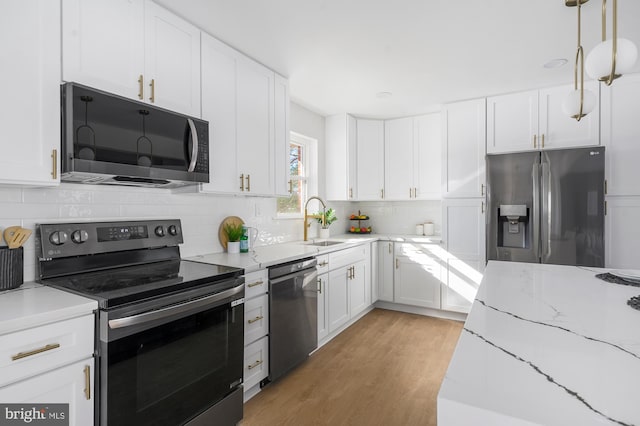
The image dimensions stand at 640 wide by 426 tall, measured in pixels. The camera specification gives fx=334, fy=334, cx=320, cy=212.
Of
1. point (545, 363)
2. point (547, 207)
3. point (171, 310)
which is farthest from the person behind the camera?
point (547, 207)

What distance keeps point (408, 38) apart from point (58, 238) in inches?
96.7

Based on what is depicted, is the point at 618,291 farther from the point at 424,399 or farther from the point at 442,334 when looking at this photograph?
Result: the point at 442,334

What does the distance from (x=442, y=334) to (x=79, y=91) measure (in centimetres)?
352

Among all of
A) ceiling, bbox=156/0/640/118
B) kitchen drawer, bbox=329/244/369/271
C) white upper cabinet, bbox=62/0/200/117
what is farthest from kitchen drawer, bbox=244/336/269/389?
ceiling, bbox=156/0/640/118

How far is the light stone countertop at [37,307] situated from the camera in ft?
3.69

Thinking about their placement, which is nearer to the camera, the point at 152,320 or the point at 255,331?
the point at 152,320

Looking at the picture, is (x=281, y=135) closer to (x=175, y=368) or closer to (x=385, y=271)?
(x=175, y=368)

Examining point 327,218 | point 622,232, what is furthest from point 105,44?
point 622,232

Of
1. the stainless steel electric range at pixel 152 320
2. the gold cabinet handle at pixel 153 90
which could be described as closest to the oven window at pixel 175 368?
the stainless steel electric range at pixel 152 320

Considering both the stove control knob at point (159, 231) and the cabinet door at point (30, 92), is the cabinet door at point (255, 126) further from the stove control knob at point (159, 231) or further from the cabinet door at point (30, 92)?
the cabinet door at point (30, 92)

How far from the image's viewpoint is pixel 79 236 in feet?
5.85

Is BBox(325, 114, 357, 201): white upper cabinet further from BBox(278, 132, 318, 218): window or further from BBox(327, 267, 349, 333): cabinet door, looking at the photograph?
BBox(327, 267, 349, 333): cabinet door

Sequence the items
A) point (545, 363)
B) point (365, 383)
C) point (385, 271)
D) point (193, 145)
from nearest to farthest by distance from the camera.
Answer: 1. point (545, 363)
2. point (193, 145)
3. point (365, 383)
4. point (385, 271)

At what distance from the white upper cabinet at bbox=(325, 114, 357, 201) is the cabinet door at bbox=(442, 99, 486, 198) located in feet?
3.63
